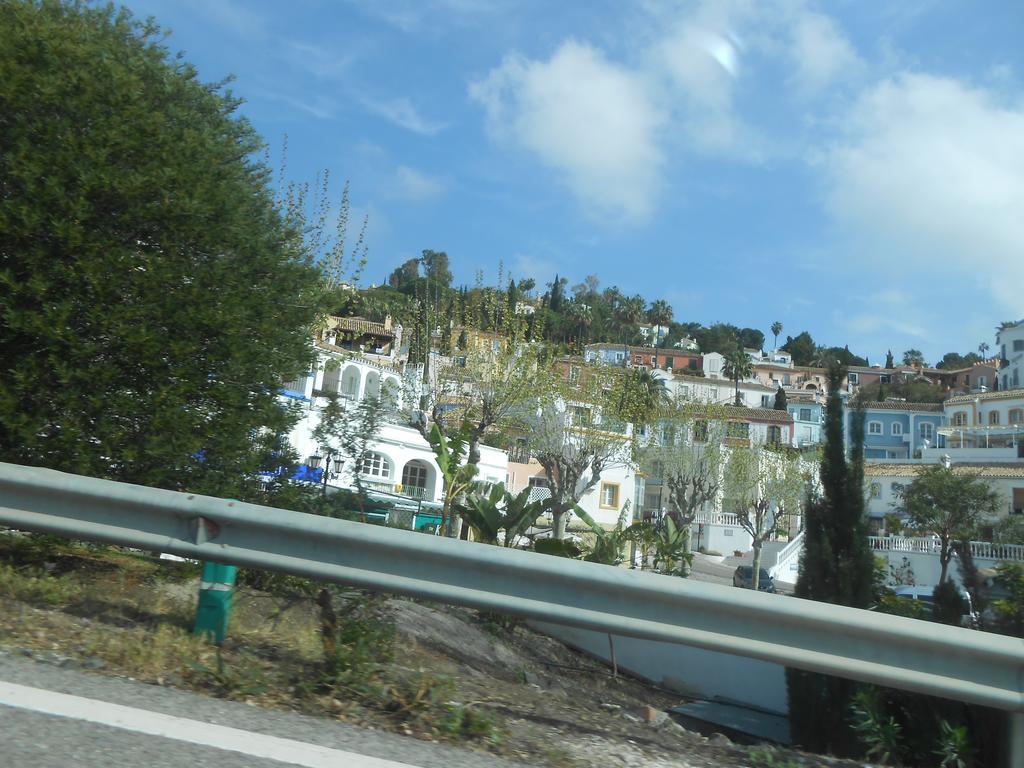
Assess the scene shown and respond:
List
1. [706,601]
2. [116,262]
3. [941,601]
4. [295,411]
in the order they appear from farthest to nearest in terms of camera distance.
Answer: [295,411], [116,262], [941,601], [706,601]

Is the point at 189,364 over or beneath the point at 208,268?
beneath

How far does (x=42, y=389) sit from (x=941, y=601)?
6.59 m

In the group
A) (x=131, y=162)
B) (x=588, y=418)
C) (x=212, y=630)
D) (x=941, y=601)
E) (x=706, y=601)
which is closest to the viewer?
(x=706, y=601)

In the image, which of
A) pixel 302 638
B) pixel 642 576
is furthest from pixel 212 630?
pixel 642 576

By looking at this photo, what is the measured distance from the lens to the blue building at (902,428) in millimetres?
90875

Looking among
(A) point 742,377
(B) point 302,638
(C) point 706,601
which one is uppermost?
(A) point 742,377

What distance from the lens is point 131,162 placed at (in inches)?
292

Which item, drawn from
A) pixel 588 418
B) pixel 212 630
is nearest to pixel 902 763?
pixel 212 630

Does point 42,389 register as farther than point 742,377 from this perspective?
No

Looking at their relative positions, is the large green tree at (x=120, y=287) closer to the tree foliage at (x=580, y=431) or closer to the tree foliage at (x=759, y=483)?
the tree foliage at (x=580, y=431)

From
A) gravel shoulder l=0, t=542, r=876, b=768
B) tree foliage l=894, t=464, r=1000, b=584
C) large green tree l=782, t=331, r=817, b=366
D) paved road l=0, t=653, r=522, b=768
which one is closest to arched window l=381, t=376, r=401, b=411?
gravel shoulder l=0, t=542, r=876, b=768

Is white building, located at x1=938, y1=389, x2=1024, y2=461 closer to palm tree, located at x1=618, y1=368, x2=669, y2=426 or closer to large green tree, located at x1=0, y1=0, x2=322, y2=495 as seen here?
palm tree, located at x1=618, y1=368, x2=669, y2=426

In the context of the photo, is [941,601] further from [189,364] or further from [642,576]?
[189,364]

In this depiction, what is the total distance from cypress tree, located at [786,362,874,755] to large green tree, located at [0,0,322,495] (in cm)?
490
